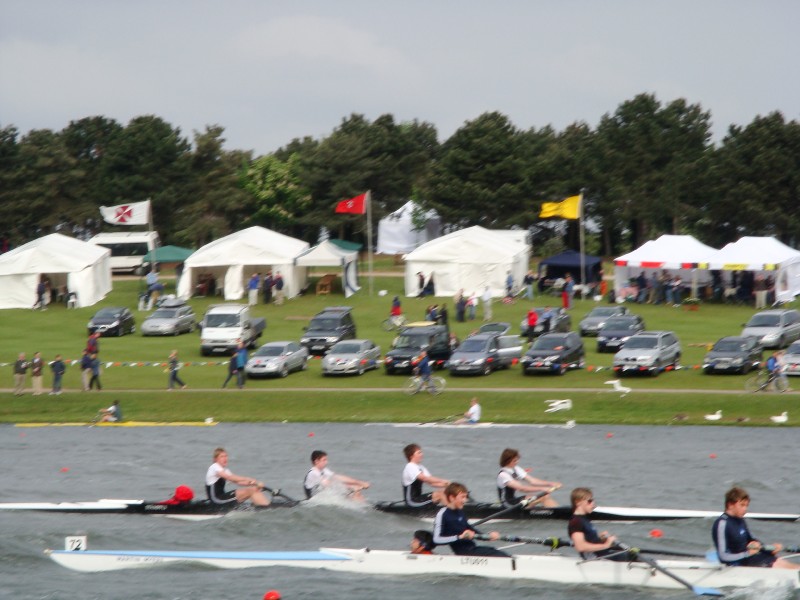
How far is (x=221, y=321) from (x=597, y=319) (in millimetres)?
15421

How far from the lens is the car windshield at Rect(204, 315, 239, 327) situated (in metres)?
49.2

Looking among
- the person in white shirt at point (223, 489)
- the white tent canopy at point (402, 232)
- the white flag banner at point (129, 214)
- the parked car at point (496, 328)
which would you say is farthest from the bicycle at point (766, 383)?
the white tent canopy at point (402, 232)

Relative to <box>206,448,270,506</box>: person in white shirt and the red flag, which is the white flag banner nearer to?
the red flag

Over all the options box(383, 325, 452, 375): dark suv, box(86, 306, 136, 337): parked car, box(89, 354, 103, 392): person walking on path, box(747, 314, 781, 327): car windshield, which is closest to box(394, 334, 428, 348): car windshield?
box(383, 325, 452, 375): dark suv

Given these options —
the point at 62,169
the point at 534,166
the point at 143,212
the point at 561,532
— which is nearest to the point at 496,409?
the point at 561,532

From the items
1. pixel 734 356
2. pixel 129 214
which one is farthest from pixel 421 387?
pixel 129 214

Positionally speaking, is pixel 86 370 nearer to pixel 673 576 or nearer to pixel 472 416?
pixel 472 416

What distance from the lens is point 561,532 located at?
21.4 metres

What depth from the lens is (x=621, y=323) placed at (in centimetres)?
4781

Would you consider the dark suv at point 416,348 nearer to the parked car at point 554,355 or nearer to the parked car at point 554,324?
the parked car at point 554,355

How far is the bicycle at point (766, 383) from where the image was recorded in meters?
38.0

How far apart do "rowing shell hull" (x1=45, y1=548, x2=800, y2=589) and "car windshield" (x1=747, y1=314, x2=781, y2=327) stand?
29965 millimetres

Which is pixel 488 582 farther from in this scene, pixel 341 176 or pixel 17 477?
pixel 341 176

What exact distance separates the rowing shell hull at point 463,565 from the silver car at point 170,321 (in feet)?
111
